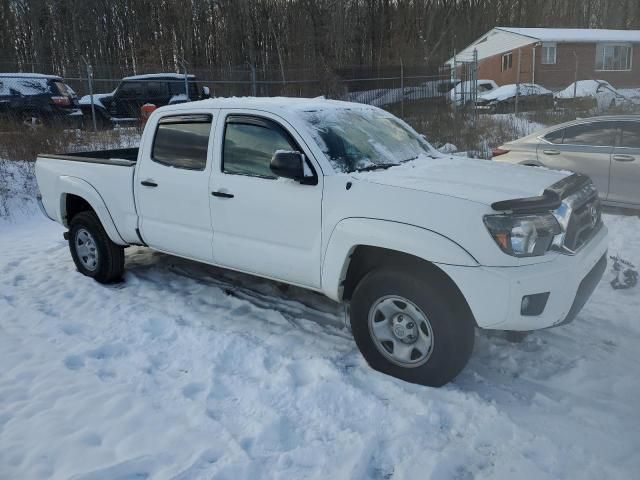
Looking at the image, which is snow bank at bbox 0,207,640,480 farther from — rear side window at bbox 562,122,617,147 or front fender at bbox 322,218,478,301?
rear side window at bbox 562,122,617,147

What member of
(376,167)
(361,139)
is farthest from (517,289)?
(361,139)

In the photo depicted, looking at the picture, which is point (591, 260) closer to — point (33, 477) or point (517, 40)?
point (33, 477)

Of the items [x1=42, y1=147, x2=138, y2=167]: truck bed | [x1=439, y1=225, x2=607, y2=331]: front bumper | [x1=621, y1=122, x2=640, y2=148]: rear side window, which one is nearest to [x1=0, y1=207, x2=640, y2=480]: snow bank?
[x1=439, y1=225, x2=607, y2=331]: front bumper

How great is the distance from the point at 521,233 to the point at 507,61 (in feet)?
128

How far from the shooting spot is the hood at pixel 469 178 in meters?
3.31

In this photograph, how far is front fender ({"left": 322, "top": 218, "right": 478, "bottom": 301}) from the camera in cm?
320

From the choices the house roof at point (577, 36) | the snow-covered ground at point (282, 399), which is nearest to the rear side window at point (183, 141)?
the snow-covered ground at point (282, 399)

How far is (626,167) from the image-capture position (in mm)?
7250

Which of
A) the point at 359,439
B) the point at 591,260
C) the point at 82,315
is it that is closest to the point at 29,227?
the point at 82,315

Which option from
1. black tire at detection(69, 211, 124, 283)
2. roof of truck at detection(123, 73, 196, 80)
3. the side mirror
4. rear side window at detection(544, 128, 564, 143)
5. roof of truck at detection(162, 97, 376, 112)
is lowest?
black tire at detection(69, 211, 124, 283)

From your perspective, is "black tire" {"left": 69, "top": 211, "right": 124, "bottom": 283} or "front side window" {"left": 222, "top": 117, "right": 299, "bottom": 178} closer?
"front side window" {"left": 222, "top": 117, "right": 299, "bottom": 178}

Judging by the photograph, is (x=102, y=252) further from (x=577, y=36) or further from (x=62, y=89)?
(x=577, y=36)

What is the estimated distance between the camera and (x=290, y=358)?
12.7ft

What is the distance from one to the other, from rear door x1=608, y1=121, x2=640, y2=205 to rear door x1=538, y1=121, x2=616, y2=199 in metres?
0.09
